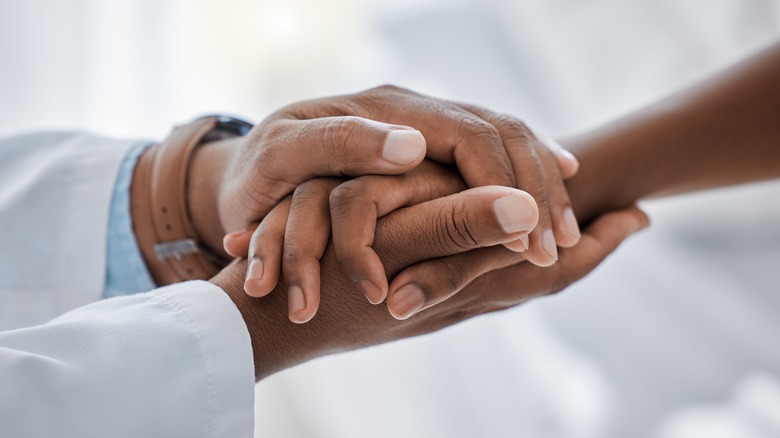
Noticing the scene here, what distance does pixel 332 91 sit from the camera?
4.70 ft

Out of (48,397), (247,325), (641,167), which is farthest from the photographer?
(641,167)

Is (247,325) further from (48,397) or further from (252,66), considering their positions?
(252,66)

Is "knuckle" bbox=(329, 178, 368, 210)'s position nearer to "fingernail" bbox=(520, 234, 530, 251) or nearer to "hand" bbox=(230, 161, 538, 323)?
"hand" bbox=(230, 161, 538, 323)

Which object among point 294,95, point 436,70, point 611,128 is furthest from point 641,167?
point 294,95

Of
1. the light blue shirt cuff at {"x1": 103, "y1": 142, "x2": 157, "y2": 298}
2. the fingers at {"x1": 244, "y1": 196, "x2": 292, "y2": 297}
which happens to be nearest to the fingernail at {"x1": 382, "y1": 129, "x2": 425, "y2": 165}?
the fingers at {"x1": 244, "y1": 196, "x2": 292, "y2": 297}

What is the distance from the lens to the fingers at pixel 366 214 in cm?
62

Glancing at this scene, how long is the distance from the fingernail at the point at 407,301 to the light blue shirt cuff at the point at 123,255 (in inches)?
14.3

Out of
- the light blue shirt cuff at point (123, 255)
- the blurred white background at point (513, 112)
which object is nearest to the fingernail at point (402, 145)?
the light blue shirt cuff at point (123, 255)

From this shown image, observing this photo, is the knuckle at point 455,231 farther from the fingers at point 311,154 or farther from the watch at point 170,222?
the watch at point 170,222

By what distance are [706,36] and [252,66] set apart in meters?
0.83

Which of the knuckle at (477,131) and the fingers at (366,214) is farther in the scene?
the knuckle at (477,131)

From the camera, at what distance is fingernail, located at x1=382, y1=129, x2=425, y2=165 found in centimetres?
65

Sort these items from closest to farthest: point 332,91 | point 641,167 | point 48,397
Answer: point 48,397, point 641,167, point 332,91

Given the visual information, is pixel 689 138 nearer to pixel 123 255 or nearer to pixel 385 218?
pixel 385 218
